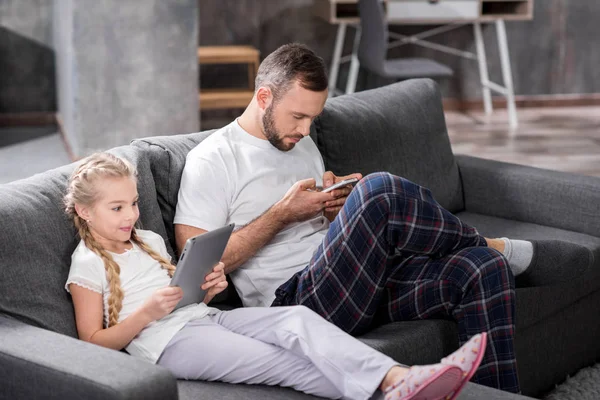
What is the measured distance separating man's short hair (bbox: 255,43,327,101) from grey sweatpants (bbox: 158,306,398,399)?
60cm

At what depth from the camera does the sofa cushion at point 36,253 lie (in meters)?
1.78

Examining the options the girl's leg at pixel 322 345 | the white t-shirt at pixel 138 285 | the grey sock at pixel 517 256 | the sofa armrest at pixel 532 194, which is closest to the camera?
Answer: the girl's leg at pixel 322 345

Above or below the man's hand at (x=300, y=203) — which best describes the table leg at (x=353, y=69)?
below

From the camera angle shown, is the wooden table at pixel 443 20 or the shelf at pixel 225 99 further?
the wooden table at pixel 443 20

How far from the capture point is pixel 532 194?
295 cm

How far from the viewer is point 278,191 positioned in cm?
226

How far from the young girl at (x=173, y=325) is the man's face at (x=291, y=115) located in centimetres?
46

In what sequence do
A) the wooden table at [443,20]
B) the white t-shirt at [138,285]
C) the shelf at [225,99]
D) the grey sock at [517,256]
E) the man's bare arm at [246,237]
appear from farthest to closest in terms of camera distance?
the wooden table at [443,20]
the shelf at [225,99]
the grey sock at [517,256]
the man's bare arm at [246,237]
the white t-shirt at [138,285]

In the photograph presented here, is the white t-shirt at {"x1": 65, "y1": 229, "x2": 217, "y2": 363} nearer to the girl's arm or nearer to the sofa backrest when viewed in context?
the girl's arm

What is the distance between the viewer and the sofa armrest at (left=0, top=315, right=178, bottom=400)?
4.83ft

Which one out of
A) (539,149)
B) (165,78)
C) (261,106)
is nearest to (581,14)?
(539,149)

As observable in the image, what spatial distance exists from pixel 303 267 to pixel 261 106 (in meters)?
0.41

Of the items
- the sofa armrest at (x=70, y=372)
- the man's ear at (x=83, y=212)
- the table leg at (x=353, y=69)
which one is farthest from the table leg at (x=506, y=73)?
the sofa armrest at (x=70, y=372)

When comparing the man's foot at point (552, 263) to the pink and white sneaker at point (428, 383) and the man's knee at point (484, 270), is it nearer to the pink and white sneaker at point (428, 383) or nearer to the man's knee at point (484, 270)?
the man's knee at point (484, 270)
